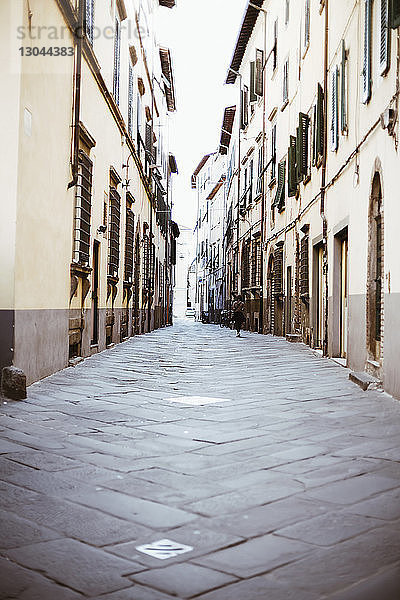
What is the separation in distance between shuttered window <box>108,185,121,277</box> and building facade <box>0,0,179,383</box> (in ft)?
0.08

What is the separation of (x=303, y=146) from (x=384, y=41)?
721 centimetres

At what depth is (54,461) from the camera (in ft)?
12.9

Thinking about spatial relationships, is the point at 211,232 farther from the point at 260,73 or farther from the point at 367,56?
the point at 367,56

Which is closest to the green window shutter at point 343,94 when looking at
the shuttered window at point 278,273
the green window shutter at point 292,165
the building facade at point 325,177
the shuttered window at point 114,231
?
the building facade at point 325,177

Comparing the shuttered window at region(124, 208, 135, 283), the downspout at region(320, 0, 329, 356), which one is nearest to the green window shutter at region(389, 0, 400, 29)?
the downspout at region(320, 0, 329, 356)

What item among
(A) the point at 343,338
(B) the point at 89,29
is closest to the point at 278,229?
(A) the point at 343,338

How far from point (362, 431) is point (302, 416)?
2.28 feet

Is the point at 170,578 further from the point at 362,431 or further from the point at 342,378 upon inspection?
the point at 342,378

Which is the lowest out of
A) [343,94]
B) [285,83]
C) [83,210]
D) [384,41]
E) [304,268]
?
[304,268]

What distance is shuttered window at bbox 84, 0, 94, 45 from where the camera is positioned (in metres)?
10.2

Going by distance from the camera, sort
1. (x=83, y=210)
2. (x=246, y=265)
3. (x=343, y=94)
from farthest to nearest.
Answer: (x=246, y=265)
(x=343, y=94)
(x=83, y=210)

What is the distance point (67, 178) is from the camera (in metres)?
8.91

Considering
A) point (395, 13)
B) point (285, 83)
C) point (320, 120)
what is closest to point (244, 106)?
point (285, 83)

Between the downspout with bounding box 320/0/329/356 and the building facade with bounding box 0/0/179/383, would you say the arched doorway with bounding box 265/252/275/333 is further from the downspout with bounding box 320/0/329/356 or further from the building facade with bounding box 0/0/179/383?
the downspout with bounding box 320/0/329/356
